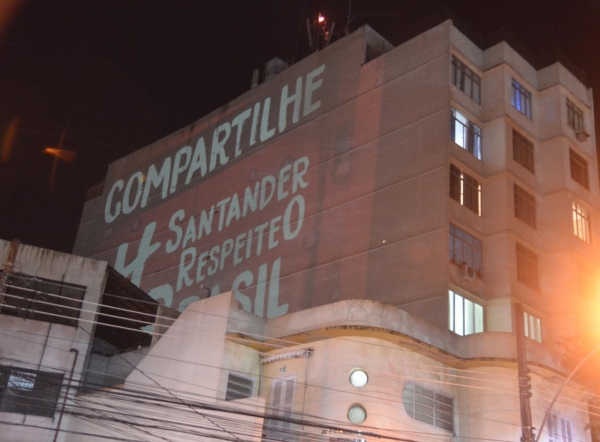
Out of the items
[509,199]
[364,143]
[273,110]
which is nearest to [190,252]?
[273,110]

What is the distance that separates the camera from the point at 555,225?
133ft

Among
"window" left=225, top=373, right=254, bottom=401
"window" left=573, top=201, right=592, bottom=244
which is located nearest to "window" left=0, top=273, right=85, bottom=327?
"window" left=225, top=373, right=254, bottom=401

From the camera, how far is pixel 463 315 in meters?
35.5

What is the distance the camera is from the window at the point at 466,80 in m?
40.8

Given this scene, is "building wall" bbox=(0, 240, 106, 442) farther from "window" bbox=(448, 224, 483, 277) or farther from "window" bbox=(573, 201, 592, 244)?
"window" bbox=(573, 201, 592, 244)

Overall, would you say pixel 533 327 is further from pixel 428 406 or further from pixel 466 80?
pixel 466 80

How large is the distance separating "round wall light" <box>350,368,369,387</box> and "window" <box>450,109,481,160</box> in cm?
1631

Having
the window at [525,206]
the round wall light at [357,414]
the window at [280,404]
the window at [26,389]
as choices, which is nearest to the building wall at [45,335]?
the window at [26,389]

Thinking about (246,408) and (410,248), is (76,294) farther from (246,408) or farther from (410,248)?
(410,248)

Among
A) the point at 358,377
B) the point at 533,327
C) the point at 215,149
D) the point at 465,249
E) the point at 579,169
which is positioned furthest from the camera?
the point at 215,149

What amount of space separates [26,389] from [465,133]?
25.4m

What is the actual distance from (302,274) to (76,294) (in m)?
12.9

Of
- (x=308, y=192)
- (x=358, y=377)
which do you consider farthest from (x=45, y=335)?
(x=308, y=192)

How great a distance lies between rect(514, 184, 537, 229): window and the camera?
39.4 m
